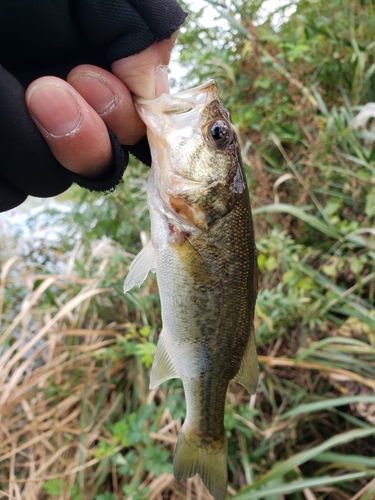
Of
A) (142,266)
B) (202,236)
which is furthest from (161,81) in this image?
(142,266)

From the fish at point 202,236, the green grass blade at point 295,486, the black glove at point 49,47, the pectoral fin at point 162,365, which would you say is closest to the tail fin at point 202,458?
the fish at point 202,236

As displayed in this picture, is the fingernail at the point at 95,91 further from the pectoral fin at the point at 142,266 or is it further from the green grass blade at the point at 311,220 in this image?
the green grass blade at the point at 311,220

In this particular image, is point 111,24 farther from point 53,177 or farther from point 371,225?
point 371,225

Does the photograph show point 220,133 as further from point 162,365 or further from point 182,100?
point 162,365

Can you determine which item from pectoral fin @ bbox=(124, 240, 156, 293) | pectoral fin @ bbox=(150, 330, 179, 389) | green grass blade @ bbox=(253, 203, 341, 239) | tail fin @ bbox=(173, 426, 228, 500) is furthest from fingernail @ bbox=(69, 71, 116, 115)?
green grass blade @ bbox=(253, 203, 341, 239)

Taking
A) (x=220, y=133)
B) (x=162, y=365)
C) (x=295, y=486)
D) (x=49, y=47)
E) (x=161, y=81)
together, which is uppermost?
(x=49, y=47)
